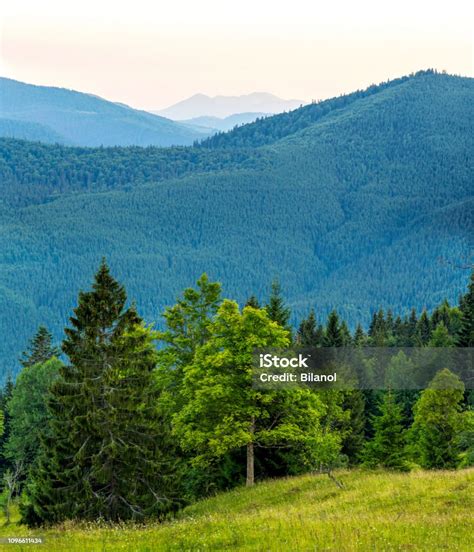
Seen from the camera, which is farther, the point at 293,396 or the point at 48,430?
the point at 48,430

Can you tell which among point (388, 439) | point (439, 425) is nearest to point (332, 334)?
point (439, 425)

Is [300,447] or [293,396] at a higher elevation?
[293,396]

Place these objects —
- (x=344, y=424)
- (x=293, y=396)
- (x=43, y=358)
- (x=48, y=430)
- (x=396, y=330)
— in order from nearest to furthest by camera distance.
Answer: (x=293, y=396)
(x=344, y=424)
(x=48, y=430)
(x=43, y=358)
(x=396, y=330)

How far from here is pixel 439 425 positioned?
61.7 meters

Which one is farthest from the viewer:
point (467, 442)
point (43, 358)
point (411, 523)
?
point (43, 358)

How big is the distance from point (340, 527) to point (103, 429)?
14349mm

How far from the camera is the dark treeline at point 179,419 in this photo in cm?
3478

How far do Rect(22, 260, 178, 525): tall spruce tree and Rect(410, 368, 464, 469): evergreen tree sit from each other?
29.2 meters

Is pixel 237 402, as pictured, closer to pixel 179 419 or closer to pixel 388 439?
pixel 179 419

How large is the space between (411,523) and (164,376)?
1049 inches

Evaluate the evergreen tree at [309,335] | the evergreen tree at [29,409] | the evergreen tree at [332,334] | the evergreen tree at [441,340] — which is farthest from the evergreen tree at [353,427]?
the evergreen tree at [29,409]

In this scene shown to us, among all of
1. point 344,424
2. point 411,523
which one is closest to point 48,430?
point 344,424

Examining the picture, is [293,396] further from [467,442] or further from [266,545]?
[266,545]

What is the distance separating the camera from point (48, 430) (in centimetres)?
6900
